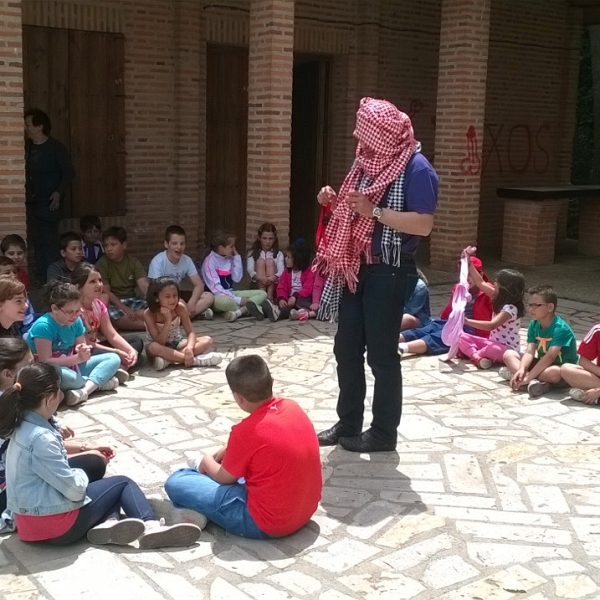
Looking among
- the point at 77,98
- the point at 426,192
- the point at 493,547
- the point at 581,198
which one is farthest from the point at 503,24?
the point at 493,547

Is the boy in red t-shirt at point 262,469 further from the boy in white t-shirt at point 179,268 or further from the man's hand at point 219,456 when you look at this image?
the boy in white t-shirt at point 179,268

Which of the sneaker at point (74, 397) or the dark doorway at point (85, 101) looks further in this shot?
the dark doorway at point (85, 101)

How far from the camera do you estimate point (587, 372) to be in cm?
616

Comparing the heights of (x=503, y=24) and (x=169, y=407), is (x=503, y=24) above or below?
above

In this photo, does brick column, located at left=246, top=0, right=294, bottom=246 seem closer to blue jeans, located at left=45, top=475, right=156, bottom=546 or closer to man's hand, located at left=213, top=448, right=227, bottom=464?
man's hand, located at left=213, top=448, right=227, bottom=464

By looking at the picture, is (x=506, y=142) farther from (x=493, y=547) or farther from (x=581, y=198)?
(x=493, y=547)

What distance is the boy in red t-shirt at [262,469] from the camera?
390 cm

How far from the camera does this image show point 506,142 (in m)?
14.2

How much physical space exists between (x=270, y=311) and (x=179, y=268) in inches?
38.7

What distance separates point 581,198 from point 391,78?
334 centimetres

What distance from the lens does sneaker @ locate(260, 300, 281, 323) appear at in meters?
8.62

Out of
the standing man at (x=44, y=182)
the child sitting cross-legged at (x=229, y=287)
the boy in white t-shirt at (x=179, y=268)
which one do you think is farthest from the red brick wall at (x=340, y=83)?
the boy in white t-shirt at (x=179, y=268)

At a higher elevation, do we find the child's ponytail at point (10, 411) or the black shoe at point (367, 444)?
the child's ponytail at point (10, 411)

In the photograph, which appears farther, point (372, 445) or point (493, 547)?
point (372, 445)
